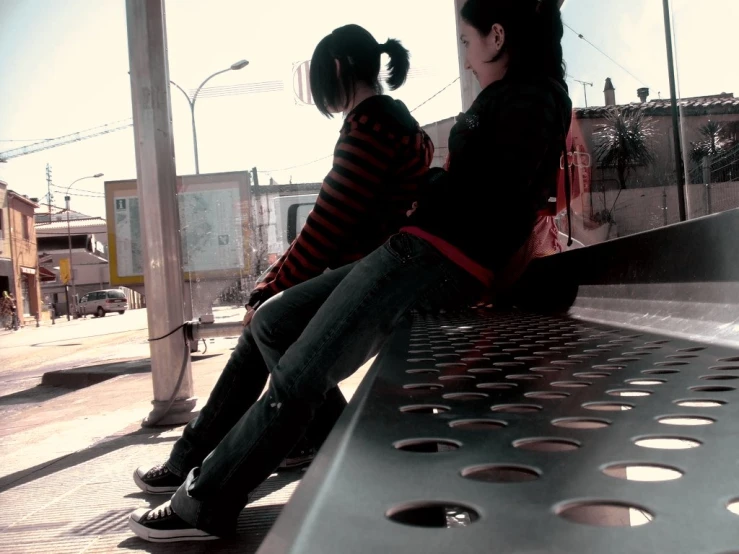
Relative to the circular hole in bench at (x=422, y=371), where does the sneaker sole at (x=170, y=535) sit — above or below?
below

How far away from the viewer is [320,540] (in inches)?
15.2

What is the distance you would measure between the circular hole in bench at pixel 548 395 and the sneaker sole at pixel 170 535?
1.30 m

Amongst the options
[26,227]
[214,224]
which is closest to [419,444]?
[214,224]

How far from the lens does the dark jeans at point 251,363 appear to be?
5.62 ft

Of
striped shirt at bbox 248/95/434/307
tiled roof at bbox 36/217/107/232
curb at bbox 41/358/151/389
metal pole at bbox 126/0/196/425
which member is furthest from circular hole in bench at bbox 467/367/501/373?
tiled roof at bbox 36/217/107/232

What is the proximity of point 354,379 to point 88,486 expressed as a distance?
270 cm

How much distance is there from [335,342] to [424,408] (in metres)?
0.61

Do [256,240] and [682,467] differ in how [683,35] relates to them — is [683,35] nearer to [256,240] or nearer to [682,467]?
[682,467]

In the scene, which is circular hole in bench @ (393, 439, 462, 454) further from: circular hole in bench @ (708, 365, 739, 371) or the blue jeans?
the blue jeans

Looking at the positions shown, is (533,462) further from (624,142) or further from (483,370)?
(624,142)

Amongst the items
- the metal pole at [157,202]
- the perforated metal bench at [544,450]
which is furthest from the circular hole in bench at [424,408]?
the metal pole at [157,202]

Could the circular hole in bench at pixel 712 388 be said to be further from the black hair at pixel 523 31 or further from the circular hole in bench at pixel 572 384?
the black hair at pixel 523 31

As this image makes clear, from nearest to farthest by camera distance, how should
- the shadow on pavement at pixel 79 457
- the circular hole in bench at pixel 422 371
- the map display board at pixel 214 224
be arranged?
the circular hole in bench at pixel 422 371 → the shadow on pavement at pixel 79 457 → the map display board at pixel 214 224

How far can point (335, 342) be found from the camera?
1353mm
